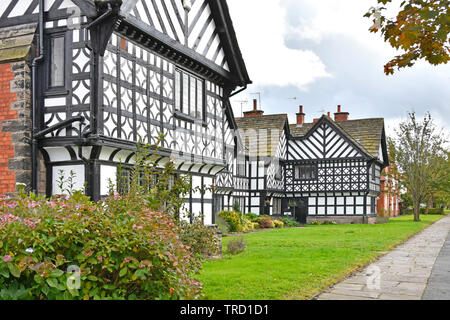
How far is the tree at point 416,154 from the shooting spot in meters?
38.7

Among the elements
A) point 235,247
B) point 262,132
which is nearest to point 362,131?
point 262,132

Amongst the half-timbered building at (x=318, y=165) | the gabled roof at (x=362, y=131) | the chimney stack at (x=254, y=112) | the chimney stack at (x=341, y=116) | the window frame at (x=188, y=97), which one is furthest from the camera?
the chimney stack at (x=341, y=116)

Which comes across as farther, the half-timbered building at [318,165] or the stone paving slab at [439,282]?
the half-timbered building at [318,165]

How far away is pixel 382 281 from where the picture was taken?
9211 millimetres

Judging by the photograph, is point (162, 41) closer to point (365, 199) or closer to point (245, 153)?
point (245, 153)

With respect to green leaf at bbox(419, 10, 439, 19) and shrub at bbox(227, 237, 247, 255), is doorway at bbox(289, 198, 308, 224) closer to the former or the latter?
shrub at bbox(227, 237, 247, 255)

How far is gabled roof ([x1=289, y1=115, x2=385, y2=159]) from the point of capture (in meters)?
37.4

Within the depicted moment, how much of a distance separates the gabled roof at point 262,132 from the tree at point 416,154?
33.3 feet

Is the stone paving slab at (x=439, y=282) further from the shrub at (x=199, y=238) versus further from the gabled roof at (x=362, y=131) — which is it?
the gabled roof at (x=362, y=131)

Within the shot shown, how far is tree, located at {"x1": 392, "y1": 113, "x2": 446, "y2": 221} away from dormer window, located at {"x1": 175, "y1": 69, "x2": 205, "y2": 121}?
28.2 m

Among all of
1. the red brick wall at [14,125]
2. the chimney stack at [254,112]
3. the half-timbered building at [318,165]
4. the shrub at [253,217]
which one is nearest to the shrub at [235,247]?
the red brick wall at [14,125]

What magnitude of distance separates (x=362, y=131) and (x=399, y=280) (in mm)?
31514

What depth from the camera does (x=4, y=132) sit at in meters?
11.1
